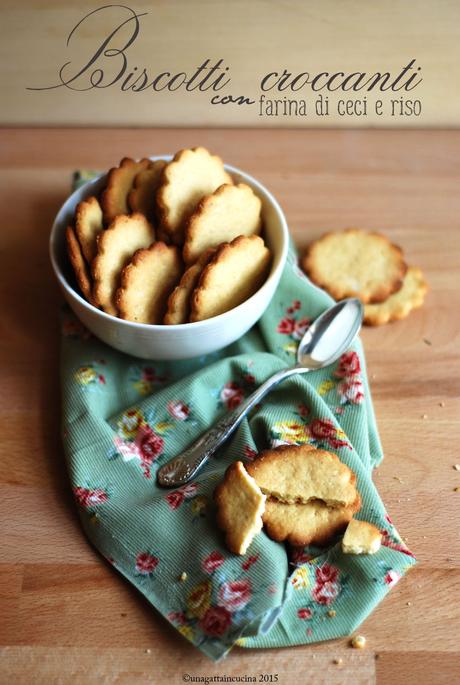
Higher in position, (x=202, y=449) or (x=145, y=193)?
(x=145, y=193)

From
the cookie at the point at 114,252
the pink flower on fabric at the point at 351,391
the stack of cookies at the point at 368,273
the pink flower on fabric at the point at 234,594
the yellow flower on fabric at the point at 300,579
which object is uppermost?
the cookie at the point at 114,252

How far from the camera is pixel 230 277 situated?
963mm

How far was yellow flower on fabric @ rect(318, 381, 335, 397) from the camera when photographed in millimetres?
1010

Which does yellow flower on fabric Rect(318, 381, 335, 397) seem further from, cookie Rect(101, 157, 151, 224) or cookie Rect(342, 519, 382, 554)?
cookie Rect(101, 157, 151, 224)

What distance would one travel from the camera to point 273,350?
41.7 inches

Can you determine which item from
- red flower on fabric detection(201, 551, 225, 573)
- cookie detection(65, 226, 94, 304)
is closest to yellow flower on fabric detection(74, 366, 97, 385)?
cookie detection(65, 226, 94, 304)

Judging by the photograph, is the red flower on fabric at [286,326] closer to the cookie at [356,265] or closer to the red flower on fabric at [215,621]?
the cookie at [356,265]

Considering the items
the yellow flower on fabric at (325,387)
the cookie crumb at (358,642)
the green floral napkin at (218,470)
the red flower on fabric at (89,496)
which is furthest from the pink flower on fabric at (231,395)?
the cookie crumb at (358,642)

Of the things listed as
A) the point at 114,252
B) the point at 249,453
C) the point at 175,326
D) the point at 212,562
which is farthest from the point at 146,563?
the point at 114,252

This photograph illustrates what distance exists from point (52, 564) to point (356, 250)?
2.23 ft

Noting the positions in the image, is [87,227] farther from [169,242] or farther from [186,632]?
[186,632]

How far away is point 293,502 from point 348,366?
24 cm

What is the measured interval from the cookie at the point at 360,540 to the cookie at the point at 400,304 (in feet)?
1.23

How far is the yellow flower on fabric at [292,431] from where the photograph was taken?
93 centimetres
